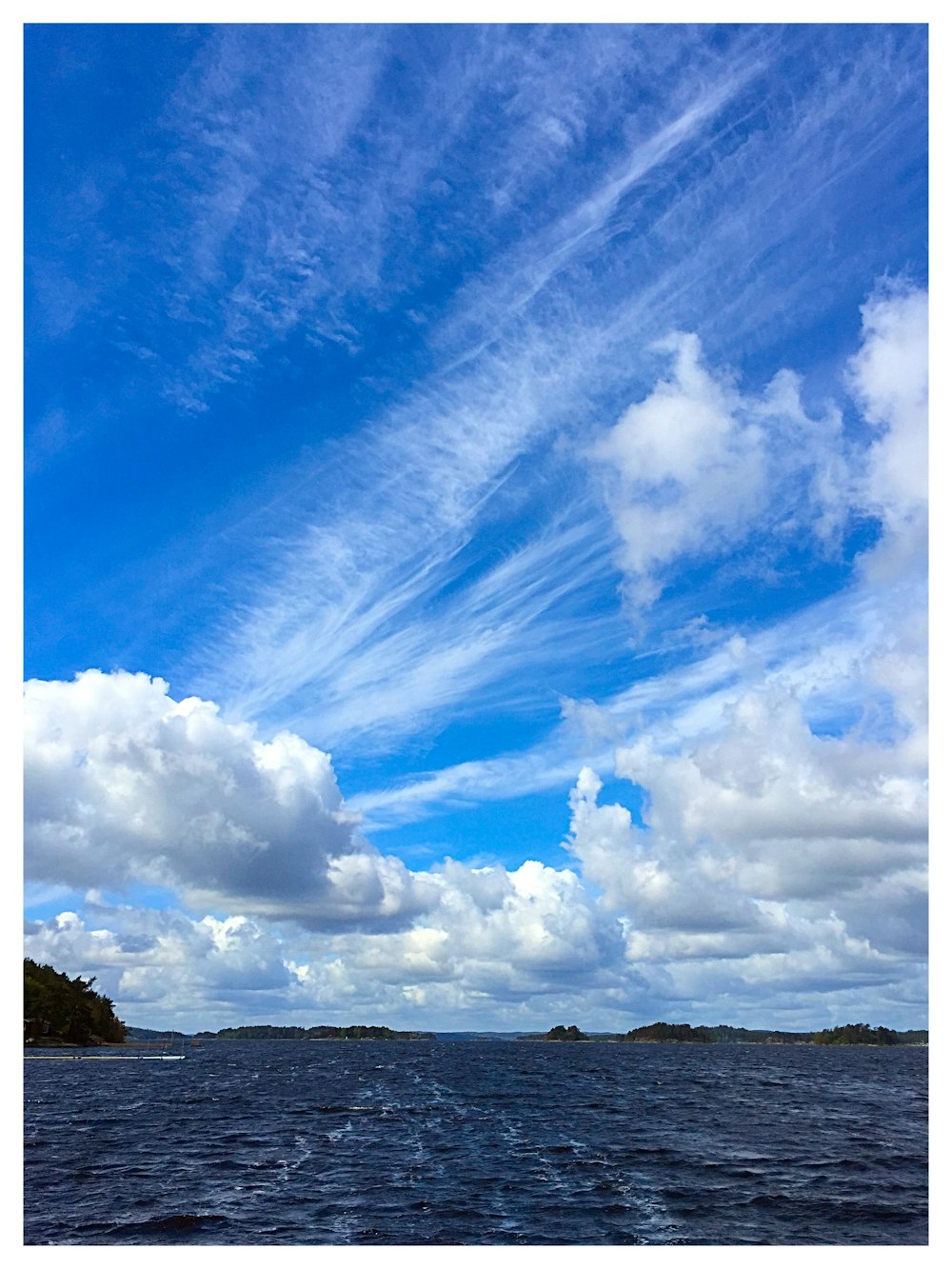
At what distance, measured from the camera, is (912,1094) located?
16138cm

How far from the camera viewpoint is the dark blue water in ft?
144

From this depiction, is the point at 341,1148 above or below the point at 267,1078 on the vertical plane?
above

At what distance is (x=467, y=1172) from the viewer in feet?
195

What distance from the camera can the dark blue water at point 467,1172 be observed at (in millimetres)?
43969

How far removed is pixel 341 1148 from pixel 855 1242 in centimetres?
4276
